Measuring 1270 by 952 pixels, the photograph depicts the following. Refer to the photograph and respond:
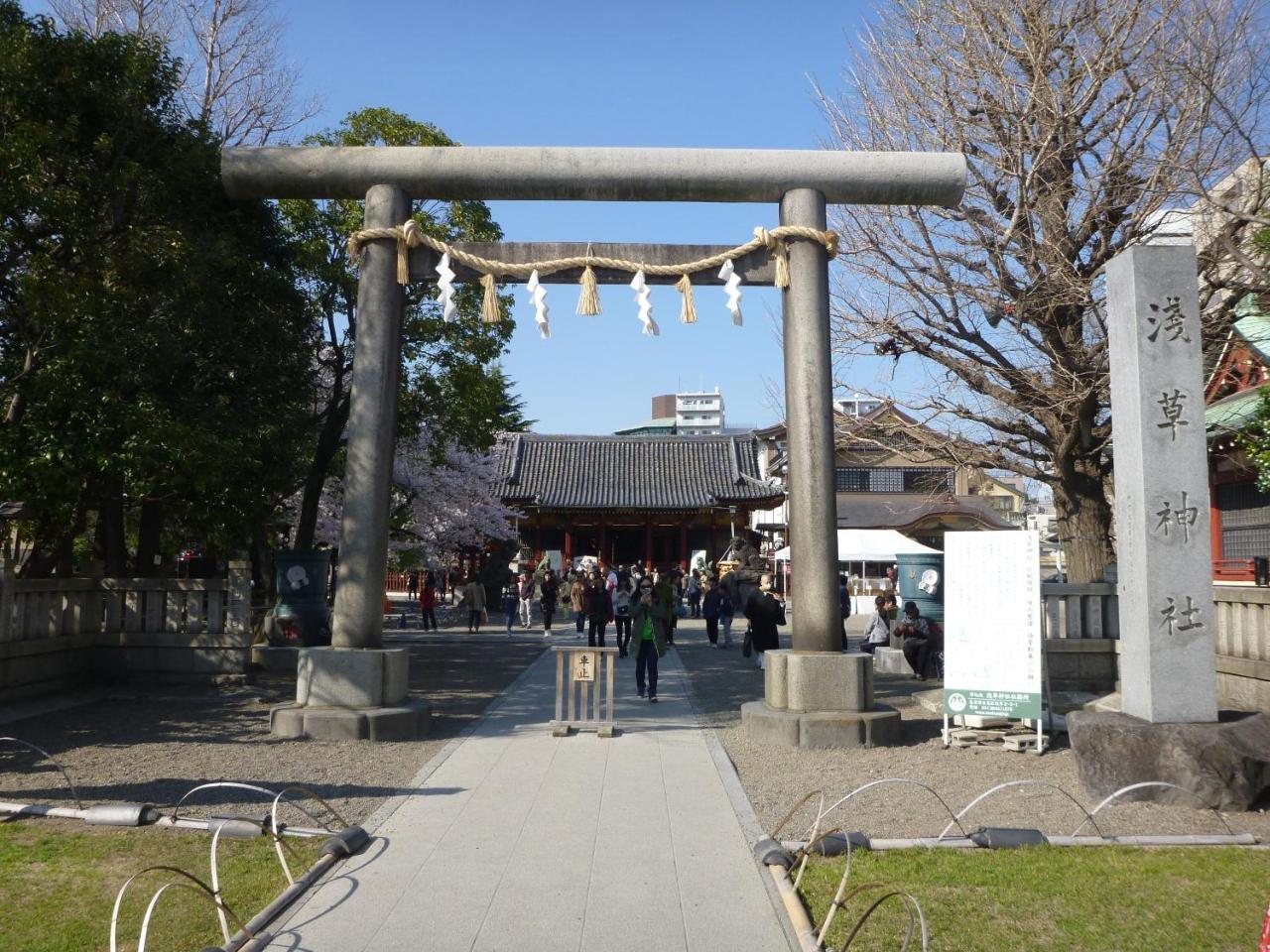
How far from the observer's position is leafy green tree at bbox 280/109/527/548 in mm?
15031

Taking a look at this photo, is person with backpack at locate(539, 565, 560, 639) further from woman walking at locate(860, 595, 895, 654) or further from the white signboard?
the white signboard

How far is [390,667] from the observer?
9734 millimetres

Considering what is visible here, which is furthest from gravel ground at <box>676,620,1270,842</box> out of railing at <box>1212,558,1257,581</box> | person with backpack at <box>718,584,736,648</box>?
railing at <box>1212,558,1257,581</box>

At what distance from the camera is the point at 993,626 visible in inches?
368

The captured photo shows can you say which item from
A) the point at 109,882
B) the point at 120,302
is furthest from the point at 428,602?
the point at 109,882

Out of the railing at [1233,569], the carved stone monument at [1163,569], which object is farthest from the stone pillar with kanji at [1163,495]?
the railing at [1233,569]

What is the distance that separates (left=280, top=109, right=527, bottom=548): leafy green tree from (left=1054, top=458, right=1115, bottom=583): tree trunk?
9.27 m

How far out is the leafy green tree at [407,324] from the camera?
15031mm

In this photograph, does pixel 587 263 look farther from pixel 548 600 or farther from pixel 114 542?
pixel 548 600

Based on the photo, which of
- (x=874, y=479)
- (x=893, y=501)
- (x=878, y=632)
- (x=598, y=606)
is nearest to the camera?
(x=878, y=632)

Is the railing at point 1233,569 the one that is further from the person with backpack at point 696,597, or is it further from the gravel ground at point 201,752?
the person with backpack at point 696,597

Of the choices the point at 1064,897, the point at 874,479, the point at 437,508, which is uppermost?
the point at 874,479

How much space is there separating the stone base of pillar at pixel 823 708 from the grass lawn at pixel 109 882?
15.7 feet

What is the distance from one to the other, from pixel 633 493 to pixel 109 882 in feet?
111
